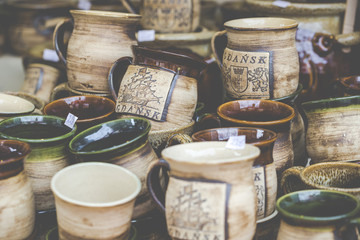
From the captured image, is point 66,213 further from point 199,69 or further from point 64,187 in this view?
point 199,69

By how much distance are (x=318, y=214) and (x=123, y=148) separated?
64 cm

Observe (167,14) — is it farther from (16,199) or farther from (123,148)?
(16,199)

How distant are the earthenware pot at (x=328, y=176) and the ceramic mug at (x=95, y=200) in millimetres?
573

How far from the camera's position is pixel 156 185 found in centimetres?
140

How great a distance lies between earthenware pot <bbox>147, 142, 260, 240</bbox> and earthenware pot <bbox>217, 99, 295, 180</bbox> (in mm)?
376

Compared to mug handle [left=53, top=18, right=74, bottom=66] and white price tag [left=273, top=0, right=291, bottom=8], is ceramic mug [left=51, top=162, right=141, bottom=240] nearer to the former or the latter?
mug handle [left=53, top=18, right=74, bottom=66]

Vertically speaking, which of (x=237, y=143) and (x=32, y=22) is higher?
(x=32, y=22)

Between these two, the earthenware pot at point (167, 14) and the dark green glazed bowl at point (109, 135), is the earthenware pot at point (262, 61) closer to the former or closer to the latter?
the dark green glazed bowl at point (109, 135)

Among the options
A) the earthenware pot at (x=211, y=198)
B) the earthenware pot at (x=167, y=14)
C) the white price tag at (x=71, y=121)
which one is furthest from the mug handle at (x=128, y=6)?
the earthenware pot at (x=211, y=198)

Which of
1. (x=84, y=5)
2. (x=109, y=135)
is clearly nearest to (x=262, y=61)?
(x=109, y=135)

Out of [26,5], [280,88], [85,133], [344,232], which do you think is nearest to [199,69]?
[280,88]

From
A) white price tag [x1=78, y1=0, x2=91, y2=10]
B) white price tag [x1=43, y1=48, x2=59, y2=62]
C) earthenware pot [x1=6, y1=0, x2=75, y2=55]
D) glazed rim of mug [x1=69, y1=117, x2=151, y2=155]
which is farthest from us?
earthenware pot [x1=6, y1=0, x2=75, y2=55]

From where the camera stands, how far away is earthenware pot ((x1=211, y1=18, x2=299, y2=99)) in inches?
71.4

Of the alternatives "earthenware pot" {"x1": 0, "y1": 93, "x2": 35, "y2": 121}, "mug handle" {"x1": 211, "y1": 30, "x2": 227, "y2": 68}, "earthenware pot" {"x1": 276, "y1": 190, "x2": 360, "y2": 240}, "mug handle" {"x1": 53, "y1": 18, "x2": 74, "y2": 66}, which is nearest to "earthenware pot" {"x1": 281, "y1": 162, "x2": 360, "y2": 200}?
"earthenware pot" {"x1": 276, "y1": 190, "x2": 360, "y2": 240}
